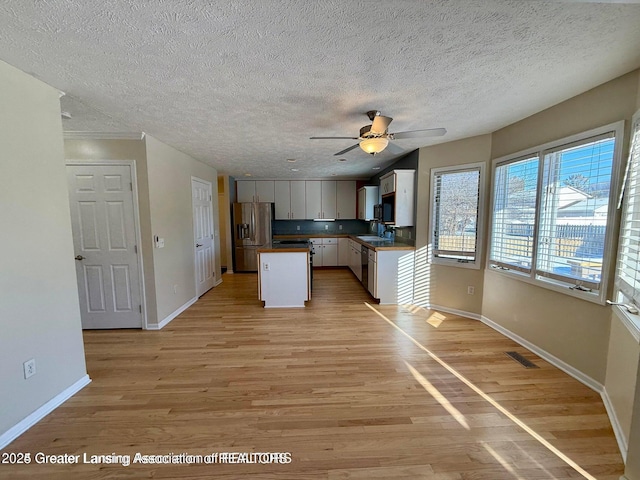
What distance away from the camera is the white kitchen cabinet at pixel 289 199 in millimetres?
6500

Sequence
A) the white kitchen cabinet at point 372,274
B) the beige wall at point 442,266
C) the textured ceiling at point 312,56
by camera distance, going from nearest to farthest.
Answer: the textured ceiling at point 312,56 → the beige wall at point 442,266 → the white kitchen cabinet at point 372,274

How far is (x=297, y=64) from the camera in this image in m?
1.61

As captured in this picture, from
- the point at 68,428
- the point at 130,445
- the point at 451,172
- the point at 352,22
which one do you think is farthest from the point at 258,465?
the point at 451,172

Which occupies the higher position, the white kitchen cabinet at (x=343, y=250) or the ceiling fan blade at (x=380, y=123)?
the ceiling fan blade at (x=380, y=123)

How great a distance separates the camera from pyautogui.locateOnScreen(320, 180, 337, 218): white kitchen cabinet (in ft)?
21.6

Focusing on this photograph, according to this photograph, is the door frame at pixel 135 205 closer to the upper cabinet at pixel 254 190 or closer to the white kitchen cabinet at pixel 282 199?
the upper cabinet at pixel 254 190

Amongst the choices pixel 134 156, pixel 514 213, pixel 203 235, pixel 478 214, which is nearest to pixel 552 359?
pixel 514 213

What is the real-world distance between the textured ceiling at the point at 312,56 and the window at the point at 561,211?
0.50 meters

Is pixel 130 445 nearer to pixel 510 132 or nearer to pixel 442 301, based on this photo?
pixel 442 301

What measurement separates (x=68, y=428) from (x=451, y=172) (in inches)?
177

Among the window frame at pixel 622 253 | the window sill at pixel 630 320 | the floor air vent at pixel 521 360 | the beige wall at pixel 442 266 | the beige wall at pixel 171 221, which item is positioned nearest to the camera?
the window sill at pixel 630 320

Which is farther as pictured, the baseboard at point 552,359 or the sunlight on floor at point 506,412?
the baseboard at point 552,359

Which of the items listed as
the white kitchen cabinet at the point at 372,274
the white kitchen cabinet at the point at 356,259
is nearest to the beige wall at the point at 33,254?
the white kitchen cabinet at the point at 372,274

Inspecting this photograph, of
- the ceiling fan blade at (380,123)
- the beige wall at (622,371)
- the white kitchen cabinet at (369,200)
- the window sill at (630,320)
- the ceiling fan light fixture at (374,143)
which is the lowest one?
the beige wall at (622,371)
